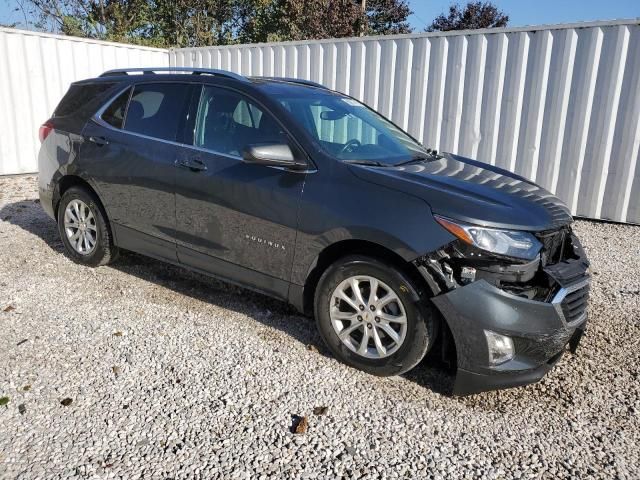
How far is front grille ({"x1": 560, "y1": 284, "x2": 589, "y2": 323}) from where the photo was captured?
2861mm

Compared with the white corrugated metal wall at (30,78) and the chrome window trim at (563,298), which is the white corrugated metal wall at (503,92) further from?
the chrome window trim at (563,298)

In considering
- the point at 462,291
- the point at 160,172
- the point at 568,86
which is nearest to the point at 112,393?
the point at 160,172

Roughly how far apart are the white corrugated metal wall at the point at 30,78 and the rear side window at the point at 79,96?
5610 mm

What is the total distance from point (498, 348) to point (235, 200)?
1.93 meters

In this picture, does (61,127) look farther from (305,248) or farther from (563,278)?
(563,278)

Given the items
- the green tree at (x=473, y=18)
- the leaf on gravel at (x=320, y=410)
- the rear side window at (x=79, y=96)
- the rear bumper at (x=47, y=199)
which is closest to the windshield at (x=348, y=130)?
the leaf on gravel at (x=320, y=410)

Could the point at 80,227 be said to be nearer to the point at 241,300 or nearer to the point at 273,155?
the point at 241,300

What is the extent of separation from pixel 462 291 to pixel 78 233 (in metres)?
3.78

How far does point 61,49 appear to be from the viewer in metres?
10.2

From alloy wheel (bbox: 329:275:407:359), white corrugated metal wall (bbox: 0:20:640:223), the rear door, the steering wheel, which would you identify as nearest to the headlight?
alloy wheel (bbox: 329:275:407:359)

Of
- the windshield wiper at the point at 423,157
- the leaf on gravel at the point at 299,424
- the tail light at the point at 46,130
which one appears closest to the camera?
the leaf on gravel at the point at 299,424

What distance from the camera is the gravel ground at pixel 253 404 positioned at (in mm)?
2451

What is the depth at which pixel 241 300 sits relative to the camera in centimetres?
437

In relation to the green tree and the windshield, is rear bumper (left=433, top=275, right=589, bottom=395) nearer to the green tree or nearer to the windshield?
the windshield
